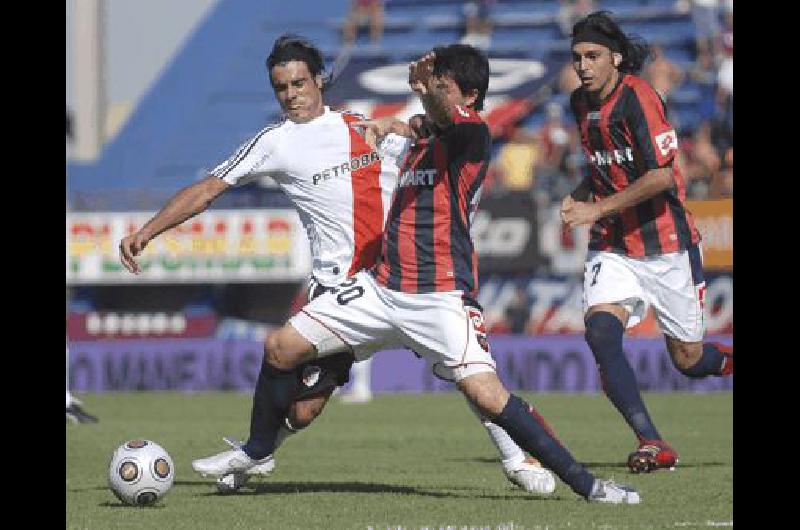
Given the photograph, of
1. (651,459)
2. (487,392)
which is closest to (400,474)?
(651,459)

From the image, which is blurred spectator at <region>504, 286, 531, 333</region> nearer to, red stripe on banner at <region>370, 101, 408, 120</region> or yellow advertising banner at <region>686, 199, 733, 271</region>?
yellow advertising banner at <region>686, 199, 733, 271</region>

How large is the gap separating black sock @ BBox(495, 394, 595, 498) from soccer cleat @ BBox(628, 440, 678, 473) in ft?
5.46

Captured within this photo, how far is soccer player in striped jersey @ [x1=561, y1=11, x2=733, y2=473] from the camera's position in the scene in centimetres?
987

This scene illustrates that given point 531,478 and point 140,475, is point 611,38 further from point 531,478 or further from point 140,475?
point 140,475

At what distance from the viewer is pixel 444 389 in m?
22.0

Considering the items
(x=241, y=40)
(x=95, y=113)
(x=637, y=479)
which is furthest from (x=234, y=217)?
(x=637, y=479)

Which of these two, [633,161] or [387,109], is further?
[387,109]

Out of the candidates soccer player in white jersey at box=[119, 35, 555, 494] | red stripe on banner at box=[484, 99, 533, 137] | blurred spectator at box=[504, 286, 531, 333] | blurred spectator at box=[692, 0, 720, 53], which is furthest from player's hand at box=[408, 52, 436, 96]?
blurred spectator at box=[692, 0, 720, 53]

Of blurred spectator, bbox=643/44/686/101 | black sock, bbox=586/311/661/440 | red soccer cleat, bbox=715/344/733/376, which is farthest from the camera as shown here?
blurred spectator, bbox=643/44/686/101

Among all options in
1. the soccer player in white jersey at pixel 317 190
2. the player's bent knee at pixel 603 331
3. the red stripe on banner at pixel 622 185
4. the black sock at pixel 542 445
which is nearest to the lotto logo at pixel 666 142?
the red stripe on banner at pixel 622 185

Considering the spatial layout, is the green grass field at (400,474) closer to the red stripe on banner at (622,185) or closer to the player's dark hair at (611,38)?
the red stripe on banner at (622,185)

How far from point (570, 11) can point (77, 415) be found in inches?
647

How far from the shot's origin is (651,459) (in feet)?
31.9

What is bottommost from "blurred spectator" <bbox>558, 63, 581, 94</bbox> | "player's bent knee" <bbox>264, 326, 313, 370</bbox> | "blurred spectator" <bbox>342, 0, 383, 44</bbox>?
"player's bent knee" <bbox>264, 326, 313, 370</bbox>
